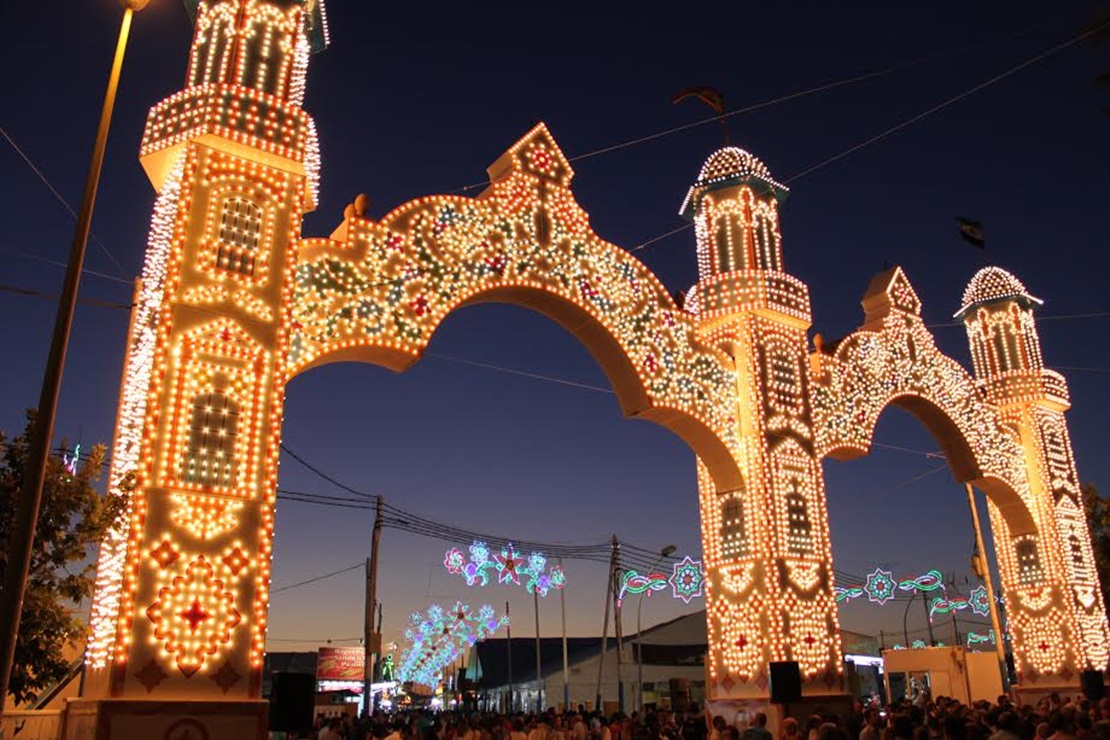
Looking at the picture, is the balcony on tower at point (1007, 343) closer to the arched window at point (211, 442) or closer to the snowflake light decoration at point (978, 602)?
the snowflake light decoration at point (978, 602)

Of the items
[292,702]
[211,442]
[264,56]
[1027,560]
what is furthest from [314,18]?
[1027,560]

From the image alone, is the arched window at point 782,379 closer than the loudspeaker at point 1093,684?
Yes

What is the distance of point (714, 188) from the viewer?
713 inches

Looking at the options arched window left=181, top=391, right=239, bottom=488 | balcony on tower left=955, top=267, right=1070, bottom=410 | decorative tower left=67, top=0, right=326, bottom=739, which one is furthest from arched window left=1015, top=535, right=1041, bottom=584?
arched window left=181, top=391, right=239, bottom=488

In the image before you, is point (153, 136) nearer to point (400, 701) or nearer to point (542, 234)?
point (542, 234)

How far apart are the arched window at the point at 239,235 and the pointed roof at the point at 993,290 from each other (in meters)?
19.1

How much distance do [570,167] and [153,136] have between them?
672 centimetres

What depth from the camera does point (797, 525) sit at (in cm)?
1653

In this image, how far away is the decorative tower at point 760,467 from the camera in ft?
51.9

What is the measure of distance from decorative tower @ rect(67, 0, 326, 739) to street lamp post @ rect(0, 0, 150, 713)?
195 cm

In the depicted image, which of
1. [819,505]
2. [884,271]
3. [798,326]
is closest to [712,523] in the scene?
[819,505]

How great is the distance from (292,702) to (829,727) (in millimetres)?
5185

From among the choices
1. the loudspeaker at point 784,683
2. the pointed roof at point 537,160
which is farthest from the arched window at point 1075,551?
the pointed roof at point 537,160

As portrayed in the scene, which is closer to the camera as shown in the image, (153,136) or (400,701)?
(153,136)
